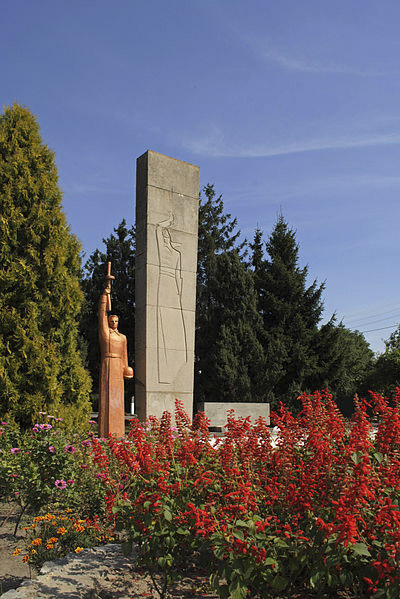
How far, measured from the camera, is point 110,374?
24.7 feet

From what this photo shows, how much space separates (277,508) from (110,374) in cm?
540

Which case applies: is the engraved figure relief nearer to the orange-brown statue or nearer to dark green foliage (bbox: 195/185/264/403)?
the orange-brown statue

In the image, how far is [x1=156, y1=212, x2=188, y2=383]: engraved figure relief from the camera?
8.68m

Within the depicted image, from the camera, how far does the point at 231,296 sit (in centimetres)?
1738

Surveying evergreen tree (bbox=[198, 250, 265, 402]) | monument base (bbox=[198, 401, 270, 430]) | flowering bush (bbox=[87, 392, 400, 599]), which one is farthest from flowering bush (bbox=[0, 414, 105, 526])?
evergreen tree (bbox=[198, 250, 265, 402])

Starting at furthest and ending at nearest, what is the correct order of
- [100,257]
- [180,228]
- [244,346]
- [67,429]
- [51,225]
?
[100,257], [244,346], [180,228], [51,225], [67,429]

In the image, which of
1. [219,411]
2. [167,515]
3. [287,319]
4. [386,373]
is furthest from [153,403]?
[386,373]

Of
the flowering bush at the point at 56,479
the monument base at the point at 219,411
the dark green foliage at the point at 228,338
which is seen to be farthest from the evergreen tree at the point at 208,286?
the flowering bush at the point at 56,479

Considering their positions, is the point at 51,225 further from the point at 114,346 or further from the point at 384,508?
the point at 384,508

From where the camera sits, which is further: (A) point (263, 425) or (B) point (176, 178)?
(B) point (176, 178)

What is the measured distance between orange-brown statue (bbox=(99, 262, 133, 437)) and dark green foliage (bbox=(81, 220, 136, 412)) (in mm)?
9287

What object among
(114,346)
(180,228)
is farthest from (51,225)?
(180,228)

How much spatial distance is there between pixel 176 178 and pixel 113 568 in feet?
24.2

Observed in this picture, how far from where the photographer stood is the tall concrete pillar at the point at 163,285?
855cm
